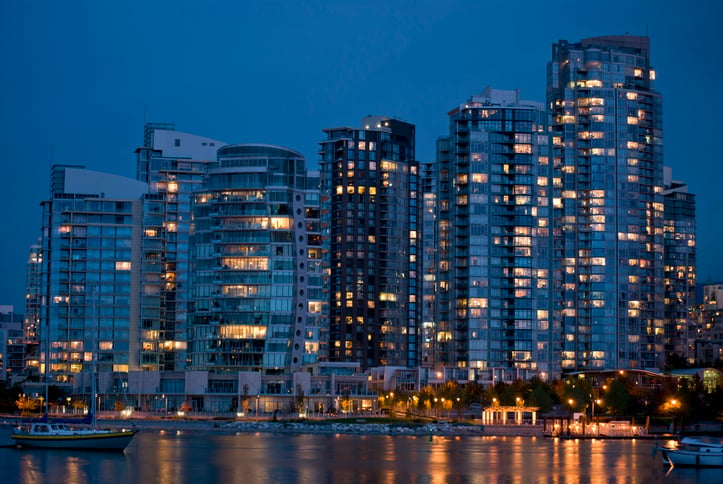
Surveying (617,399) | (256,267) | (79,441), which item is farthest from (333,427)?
(79,441)

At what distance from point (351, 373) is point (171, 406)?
30.2m

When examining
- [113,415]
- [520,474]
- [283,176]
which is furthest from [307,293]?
[520,474]

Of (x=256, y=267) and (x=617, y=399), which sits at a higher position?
(x=256, y=267)

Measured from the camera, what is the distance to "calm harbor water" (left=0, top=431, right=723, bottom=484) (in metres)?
85.9

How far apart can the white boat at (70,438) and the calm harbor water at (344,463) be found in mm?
1561

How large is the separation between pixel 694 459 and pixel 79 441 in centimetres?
5942

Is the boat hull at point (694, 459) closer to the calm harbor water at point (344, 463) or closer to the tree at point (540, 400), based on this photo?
the calm harbor water at point (344, 463)

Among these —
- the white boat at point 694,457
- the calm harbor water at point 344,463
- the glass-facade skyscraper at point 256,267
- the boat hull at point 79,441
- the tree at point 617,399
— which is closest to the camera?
the calm harbor water at point 344,463

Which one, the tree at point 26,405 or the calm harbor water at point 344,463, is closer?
the calm harbor water at point 344,463

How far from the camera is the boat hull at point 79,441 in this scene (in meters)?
110

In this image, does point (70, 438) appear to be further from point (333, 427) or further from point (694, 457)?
point (694, 457)

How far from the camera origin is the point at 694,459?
100688mm

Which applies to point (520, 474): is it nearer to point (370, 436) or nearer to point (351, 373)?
point (370, 436)

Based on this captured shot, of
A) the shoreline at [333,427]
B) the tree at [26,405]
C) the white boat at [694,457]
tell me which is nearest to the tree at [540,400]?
the shoreline at [333,427]
